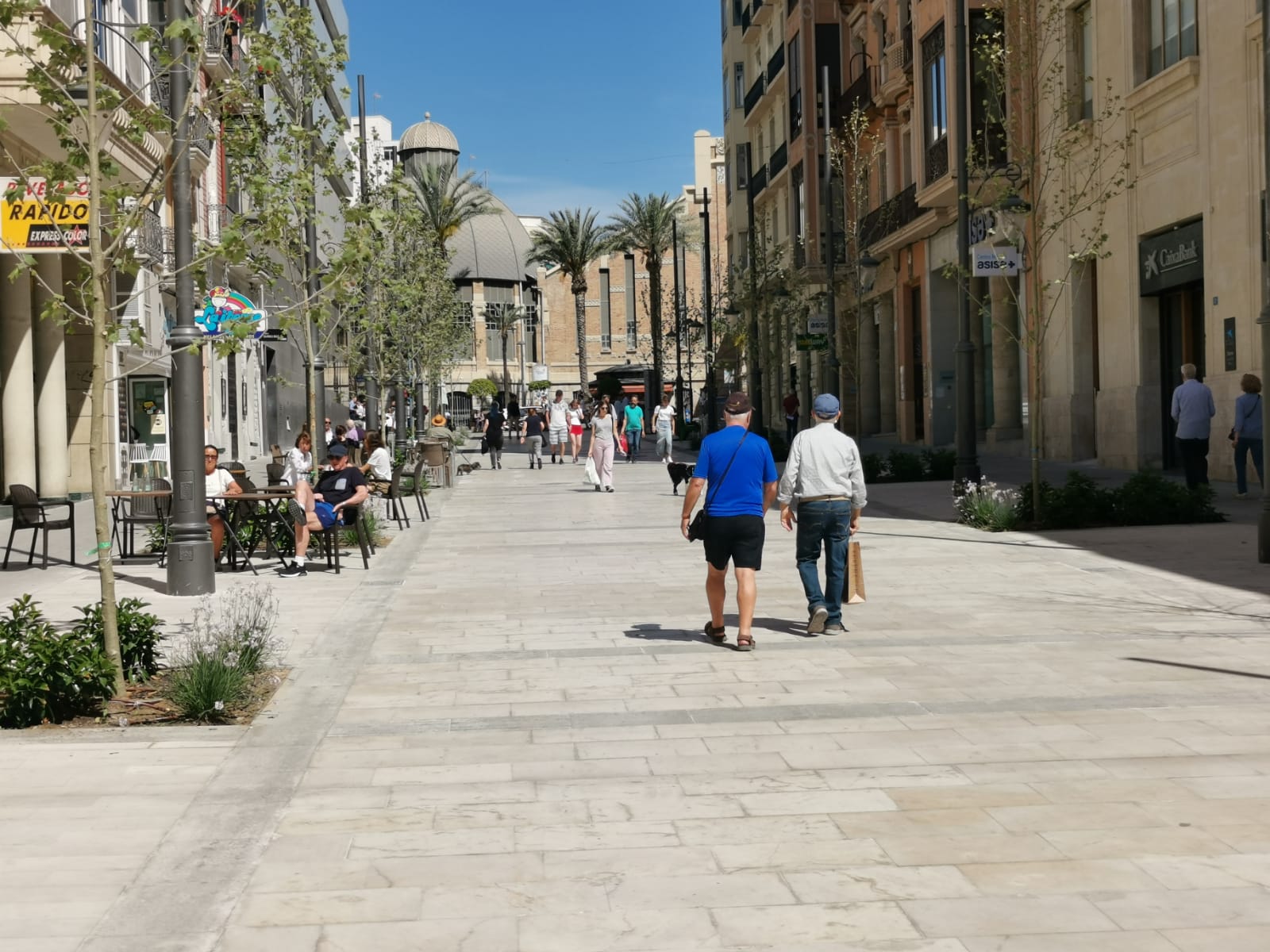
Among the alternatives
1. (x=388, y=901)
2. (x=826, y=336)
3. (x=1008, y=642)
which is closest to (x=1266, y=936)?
(x=388, y=901)

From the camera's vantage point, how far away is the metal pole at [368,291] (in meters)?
26.8

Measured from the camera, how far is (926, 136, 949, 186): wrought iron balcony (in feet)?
108

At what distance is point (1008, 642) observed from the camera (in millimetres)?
10062

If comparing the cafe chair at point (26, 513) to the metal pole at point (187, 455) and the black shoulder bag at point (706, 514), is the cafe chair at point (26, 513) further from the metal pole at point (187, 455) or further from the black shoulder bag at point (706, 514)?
the black shoulder bag at point (706, 514)

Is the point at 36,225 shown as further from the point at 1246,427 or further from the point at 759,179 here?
the point at 759,179

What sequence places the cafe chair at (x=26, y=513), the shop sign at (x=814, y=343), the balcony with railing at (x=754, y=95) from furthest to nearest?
the balcony with railing at (x=754, y=95)
the shop sign at (x=814, y=343)
the cafe chair at (x=26, y=513)

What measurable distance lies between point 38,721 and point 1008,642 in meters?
5.66

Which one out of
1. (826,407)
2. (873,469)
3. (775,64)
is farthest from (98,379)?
(775,64)

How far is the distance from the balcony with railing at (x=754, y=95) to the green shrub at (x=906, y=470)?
34.0m

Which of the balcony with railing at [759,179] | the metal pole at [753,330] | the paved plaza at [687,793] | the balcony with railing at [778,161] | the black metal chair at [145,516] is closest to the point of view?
the paved plaza at [687,793]

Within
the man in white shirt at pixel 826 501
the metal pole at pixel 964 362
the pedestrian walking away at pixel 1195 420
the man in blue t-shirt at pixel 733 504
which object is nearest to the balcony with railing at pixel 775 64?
the metal pole at pixel 964 362

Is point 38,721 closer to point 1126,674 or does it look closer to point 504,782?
point 504,782

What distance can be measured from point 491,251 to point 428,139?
985 centimetres

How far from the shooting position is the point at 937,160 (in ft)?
111
